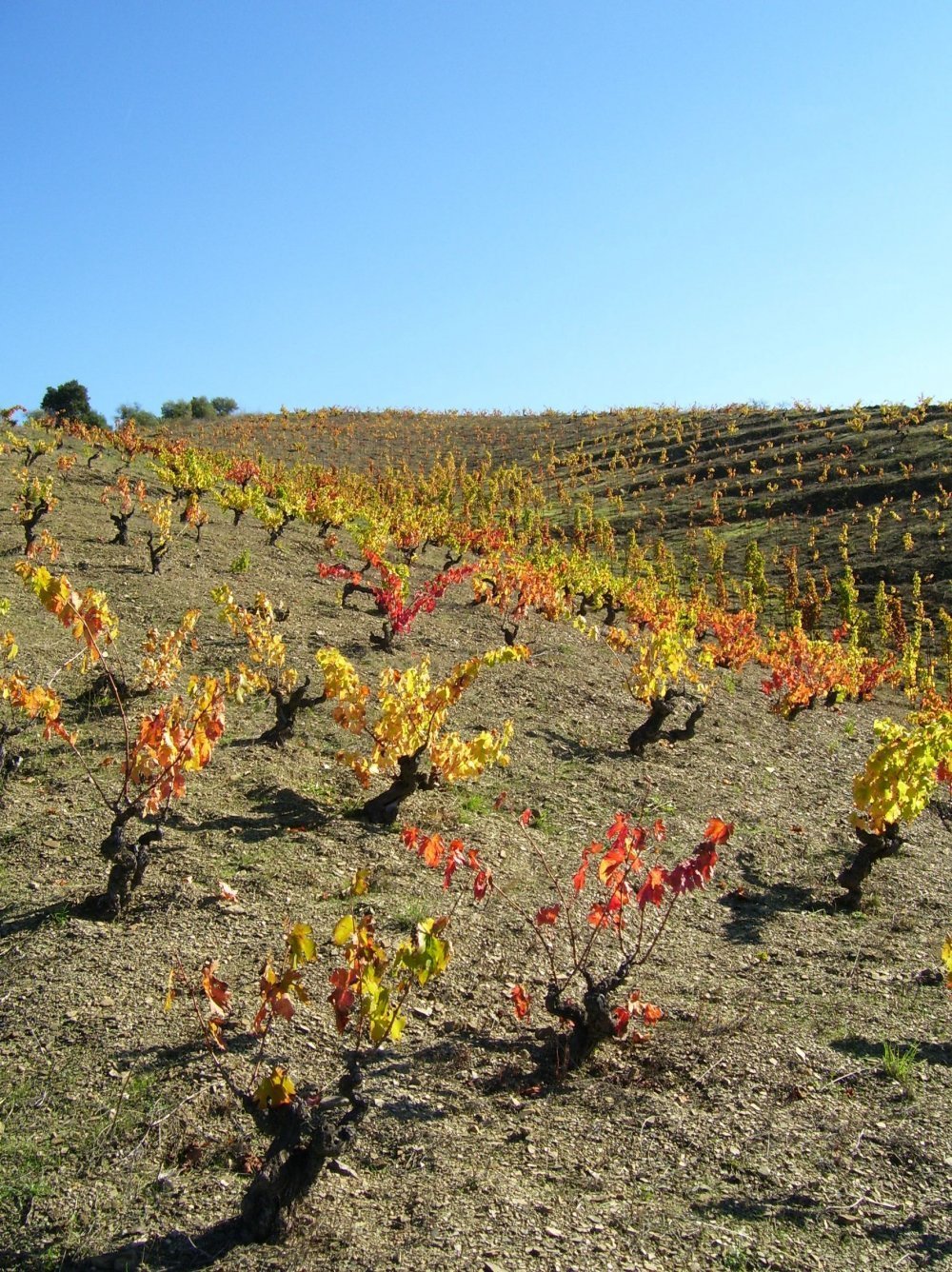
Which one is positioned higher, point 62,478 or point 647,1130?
point 62,478

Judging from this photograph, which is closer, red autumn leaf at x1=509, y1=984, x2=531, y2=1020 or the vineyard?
the vineyard

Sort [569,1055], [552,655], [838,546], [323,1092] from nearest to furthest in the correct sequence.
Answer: [323,1092], [569,1055], [552,655], [838,546]

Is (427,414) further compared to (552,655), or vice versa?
(427,414)

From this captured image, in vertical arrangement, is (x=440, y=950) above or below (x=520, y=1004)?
above

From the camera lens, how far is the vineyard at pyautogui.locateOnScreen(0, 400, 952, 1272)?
3.59 m

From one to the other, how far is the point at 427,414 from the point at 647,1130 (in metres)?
78.9

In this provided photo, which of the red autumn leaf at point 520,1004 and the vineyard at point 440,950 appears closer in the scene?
the vineyard at point 440,950

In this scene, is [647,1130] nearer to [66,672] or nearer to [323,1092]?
[323,1092]

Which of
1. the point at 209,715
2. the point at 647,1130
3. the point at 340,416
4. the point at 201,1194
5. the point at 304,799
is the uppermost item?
the point at 340,416

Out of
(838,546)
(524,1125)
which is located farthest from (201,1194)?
(838,546)

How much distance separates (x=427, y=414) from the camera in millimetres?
79375

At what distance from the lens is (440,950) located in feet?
11.9

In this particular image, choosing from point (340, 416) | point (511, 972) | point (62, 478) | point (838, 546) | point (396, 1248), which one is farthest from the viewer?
point (340, 416)

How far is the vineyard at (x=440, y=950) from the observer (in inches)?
141
